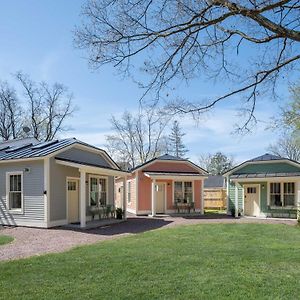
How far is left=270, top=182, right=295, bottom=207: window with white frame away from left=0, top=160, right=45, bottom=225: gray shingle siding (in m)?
14.8

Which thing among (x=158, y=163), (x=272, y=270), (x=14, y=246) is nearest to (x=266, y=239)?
(x=272, y=270)

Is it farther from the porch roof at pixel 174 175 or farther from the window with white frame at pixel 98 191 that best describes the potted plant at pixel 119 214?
the porch roof at pixel 174 175

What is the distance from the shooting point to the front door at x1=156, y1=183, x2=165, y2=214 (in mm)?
26484

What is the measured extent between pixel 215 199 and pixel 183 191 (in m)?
12.0

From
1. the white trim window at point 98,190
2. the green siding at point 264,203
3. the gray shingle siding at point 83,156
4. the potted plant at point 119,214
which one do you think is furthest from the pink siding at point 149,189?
the white trim window at point 98,190

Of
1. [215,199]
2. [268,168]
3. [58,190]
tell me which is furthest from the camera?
[215,199]

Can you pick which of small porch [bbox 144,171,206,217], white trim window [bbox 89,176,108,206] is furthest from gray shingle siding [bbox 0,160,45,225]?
small porch [bbox 144,171,206,217]

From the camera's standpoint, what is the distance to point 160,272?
290 inches

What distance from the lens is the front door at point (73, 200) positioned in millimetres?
18266

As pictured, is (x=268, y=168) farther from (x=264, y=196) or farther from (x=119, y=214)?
(x=119, y=214)

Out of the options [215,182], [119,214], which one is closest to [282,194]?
[119,214]

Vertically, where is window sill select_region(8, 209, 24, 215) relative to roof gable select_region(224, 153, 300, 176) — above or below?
below

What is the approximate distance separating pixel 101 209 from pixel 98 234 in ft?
17.2

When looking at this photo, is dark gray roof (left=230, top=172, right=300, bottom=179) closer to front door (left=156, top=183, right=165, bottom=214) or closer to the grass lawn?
front door (left=156, top=183, right=165, bottom=214)
